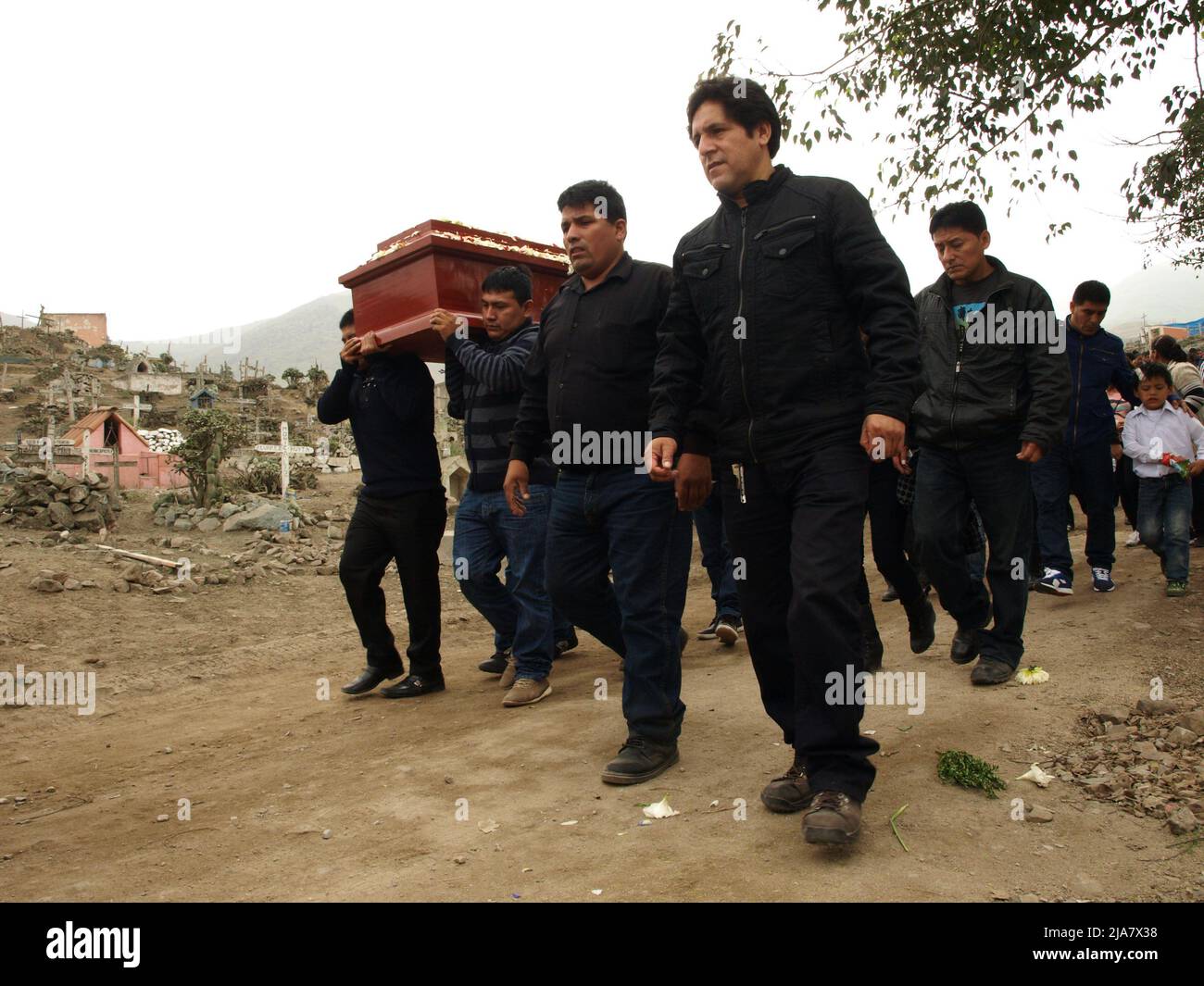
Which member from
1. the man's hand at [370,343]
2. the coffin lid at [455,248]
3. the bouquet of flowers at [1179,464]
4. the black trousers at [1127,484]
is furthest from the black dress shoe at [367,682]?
the black trousers at [1127,484]

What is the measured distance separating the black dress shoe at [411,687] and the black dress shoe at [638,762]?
1.89 meters

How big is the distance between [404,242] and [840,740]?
318 cm

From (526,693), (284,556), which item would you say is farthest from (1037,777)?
(284,556)

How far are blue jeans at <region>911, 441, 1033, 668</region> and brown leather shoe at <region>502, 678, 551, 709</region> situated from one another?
194cm

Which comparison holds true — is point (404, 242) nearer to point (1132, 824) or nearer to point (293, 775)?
point (293, 775)

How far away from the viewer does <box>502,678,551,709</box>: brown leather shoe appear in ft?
14.7

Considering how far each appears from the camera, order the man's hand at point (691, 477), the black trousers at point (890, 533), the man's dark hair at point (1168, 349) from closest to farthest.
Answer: the man's hand at point (691, 477), the black trousers at point (890, 533), the man's dark hair at point (1168, 349)

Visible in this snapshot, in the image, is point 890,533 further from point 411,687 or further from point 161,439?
point 161,439

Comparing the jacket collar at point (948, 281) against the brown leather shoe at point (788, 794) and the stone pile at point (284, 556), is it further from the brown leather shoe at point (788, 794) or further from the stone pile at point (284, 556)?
the stone pile at point (284, 556)

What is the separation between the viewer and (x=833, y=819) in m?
2.39

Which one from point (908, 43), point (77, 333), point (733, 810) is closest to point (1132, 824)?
point (733, 810)

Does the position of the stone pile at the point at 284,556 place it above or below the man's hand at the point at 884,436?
below

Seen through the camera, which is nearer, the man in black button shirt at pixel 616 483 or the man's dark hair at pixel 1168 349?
the man in black button shirt at pixel 616 483

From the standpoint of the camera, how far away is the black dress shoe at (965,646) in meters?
4.32
